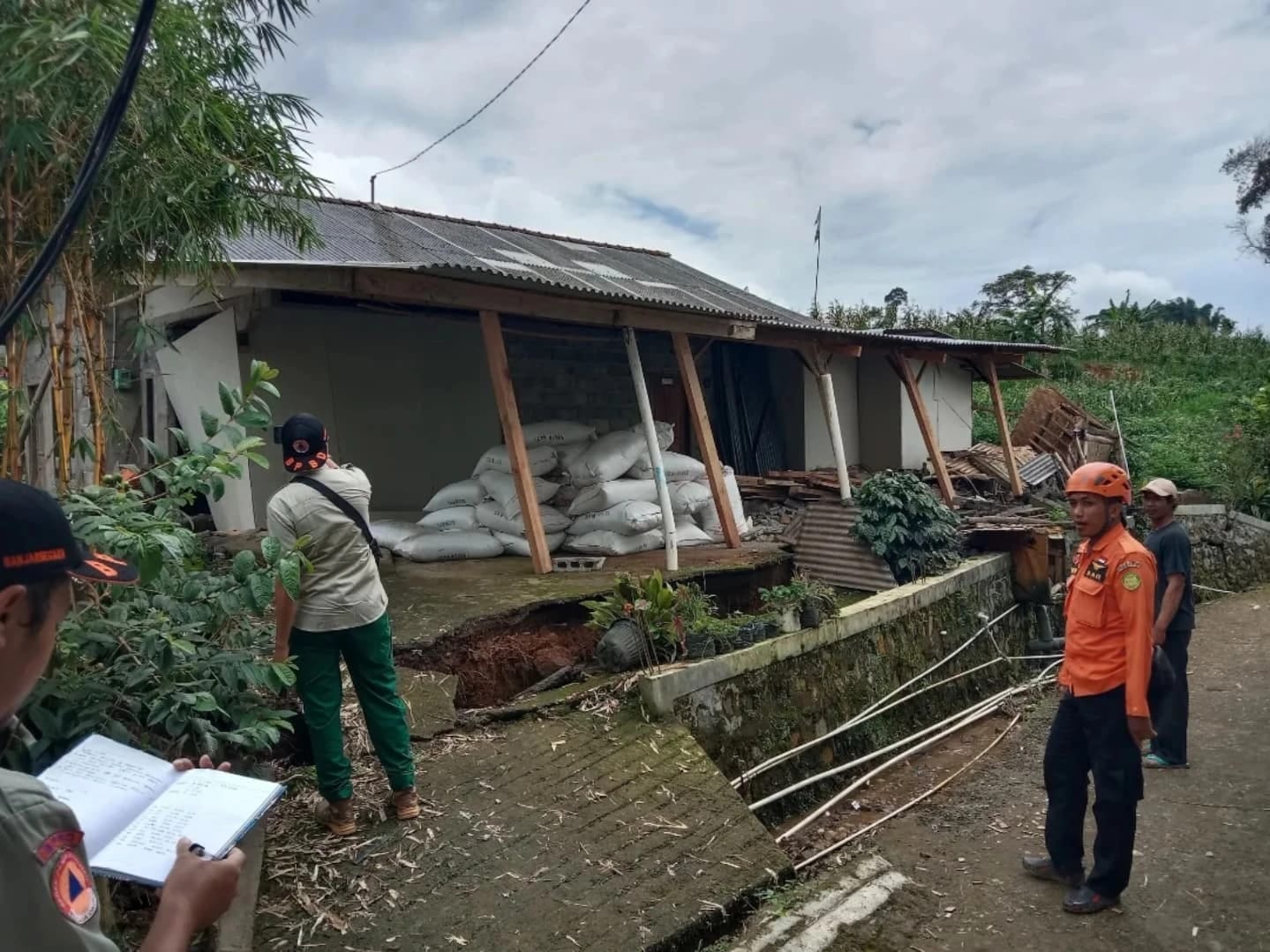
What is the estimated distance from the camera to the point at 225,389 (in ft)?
9.46

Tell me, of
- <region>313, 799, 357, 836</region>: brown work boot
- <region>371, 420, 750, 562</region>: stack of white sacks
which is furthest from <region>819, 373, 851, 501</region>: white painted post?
<region>313, 799, 357, 836</region>: brown work boot

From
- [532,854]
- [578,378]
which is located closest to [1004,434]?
[578,378]

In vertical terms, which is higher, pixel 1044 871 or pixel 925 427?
pixel 925 427

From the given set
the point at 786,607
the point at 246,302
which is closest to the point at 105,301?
the point at 246,302

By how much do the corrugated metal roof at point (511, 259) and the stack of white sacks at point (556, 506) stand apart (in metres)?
1.48

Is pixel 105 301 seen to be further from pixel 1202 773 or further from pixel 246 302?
pixel 1202 773

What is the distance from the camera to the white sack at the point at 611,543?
770 centimetres

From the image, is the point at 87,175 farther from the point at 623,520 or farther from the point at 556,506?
the point at 556,506

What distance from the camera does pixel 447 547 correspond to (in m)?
7.55

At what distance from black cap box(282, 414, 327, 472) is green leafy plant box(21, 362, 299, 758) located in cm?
20

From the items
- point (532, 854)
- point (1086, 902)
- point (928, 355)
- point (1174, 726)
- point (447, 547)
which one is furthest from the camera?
point (928, 355)

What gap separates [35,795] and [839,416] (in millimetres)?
11931

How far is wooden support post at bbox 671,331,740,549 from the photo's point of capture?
309 inches

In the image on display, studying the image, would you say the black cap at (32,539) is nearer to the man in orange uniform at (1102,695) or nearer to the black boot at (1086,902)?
the man in orange uniform at (1102,695)
